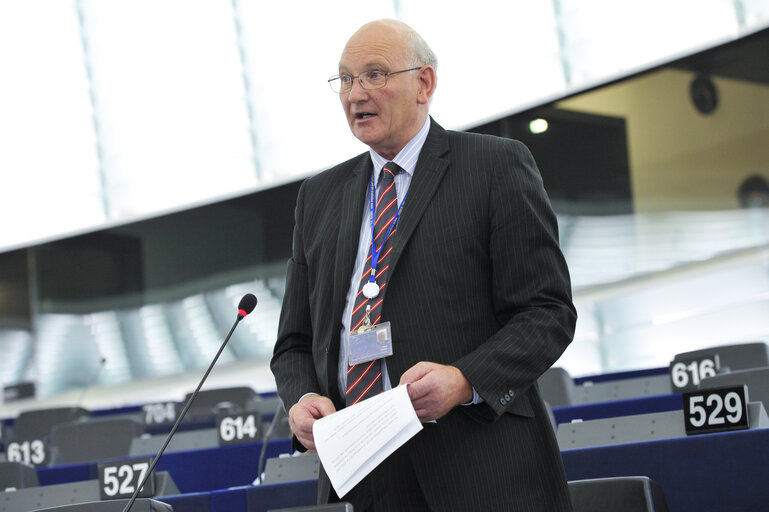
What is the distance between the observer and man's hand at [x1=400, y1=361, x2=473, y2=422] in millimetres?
1632

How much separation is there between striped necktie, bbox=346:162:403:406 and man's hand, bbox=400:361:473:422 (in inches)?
5.0

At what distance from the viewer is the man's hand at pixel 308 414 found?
1.74 m

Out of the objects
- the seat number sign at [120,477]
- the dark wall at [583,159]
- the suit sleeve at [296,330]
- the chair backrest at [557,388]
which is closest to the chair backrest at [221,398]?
the chair backrest at [557,388]

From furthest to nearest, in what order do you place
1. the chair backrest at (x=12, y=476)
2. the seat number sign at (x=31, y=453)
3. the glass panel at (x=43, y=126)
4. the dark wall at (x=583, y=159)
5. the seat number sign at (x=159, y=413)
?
1. the glass panel at (x=43, y=126)
2. the dark wall at (x=583, y=159)
3. the seat number sign at (x=159, y=413)
4. the seat number sign at (x=31, y=453)
5. the chair backrest at (x=12, y=476)

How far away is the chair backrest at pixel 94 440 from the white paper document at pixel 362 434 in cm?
464

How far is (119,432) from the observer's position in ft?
20.2

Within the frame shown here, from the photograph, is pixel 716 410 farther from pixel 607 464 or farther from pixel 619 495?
pixel 619 495

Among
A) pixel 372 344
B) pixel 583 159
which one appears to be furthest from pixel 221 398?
pixel 372 344

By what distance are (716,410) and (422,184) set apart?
66.2 inches

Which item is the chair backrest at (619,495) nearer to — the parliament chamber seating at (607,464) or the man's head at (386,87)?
the parliament chamber seating at (607,464)

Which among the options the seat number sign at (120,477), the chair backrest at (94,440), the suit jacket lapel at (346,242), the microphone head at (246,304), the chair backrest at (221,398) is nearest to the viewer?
the suit jacket lapel at (346,242)

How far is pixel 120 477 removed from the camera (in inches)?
151

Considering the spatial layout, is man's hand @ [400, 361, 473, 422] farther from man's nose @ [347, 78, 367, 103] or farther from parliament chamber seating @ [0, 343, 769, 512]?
parliament chamber seating @ [0, 343, 769, 512]

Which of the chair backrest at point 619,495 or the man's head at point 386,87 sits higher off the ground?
the man's head at point 386,87
